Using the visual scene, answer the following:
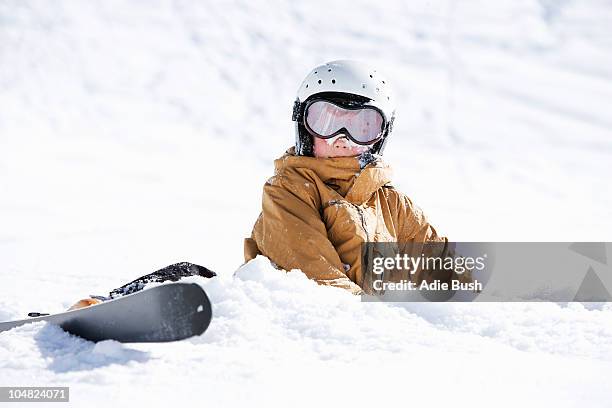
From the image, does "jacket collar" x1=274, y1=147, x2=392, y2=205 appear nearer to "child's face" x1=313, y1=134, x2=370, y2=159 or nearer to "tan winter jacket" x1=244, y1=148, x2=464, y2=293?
"tan winter jacket" x1=244, y1=148, x2=464, y2=293

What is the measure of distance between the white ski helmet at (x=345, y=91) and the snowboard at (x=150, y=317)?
6.66 feet

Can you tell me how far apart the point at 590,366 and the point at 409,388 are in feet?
1.96

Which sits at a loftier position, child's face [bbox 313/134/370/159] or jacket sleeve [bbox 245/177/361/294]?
child's face [bbox 313/134/370/159]

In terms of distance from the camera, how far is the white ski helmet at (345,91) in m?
3.96

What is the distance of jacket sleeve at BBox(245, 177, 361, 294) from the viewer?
321cm

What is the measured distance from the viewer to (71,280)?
5.00 metres

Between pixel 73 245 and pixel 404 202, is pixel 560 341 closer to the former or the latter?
pixel 404 202

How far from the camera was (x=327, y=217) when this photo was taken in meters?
3.58

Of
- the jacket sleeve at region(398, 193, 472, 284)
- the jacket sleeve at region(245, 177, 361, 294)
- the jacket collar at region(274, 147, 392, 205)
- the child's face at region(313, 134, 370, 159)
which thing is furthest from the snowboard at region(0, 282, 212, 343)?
the jacket sleeve at region(398, 193, 472, 284)

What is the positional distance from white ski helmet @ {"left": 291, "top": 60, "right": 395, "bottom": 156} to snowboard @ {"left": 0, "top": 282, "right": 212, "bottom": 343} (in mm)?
2029

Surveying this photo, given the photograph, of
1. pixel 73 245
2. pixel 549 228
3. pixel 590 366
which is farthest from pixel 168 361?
pixel 549 228

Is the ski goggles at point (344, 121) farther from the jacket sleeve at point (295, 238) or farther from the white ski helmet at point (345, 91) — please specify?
the jacket sleeve at point (295, 238)

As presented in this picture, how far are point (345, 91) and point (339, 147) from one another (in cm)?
32

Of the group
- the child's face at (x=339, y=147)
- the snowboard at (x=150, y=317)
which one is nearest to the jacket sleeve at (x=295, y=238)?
the child's face at (x=339, y=147)
